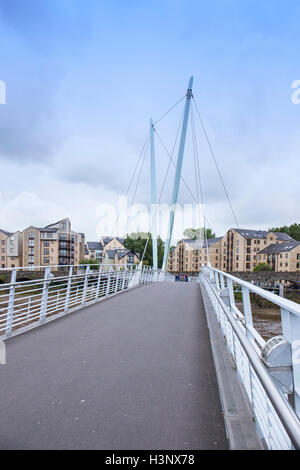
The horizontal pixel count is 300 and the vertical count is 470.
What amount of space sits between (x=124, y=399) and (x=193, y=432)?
84 cm

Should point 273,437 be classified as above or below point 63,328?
above

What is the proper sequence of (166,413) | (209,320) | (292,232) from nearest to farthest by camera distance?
(166,413), (209,320), (292,232)

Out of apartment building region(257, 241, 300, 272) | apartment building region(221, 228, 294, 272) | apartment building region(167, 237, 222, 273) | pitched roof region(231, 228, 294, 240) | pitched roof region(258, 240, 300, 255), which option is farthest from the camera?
apartment building region(167, 237, 222, 273)

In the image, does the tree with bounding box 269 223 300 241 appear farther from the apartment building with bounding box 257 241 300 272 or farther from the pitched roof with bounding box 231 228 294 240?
the apartment building with bounding box 257 241 300 272

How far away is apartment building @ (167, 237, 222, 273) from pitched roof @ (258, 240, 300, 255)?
1193cm

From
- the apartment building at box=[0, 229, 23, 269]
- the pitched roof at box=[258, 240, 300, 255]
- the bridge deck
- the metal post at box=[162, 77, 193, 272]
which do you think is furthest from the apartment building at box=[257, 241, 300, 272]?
the bridge deck

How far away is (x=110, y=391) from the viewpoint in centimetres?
346

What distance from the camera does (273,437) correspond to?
2033 mm

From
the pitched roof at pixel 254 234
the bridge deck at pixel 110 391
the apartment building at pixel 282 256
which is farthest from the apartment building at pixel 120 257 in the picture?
the bridge deck at pixel 110 391

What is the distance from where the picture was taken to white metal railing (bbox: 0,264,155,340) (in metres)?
6.40


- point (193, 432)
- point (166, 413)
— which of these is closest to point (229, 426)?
point (193, 432)

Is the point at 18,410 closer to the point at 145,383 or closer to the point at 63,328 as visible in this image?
the point at 145,383

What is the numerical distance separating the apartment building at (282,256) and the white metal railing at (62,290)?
56.0 metres

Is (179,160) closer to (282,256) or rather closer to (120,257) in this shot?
(120,257)
